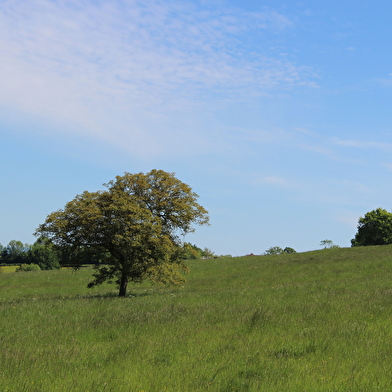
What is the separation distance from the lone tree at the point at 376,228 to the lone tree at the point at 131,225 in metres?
85.7

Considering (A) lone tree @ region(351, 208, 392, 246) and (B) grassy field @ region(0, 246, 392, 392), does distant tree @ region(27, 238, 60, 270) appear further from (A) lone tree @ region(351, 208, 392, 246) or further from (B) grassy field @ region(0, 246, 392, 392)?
(B) grassy field @ region(0, 246, 392, 392)

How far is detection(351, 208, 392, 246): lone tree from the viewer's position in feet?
331

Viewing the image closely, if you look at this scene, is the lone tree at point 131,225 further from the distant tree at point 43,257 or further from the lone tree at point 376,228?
the distant tree at point 43,257

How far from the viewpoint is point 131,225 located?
2594 centimetres

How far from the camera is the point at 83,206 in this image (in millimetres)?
26531

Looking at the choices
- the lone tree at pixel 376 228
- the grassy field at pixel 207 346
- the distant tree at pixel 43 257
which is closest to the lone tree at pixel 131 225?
the grassy field at pixel 207 346

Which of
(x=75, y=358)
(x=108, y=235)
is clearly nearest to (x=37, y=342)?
(x=75, y=358)

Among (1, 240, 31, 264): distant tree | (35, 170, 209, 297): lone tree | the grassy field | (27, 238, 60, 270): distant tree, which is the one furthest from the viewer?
(1, 240, 31, 264): distant tree

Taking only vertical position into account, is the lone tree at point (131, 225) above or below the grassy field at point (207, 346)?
above

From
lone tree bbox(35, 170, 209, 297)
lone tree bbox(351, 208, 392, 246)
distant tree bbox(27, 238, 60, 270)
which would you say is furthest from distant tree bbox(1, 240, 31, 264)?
lone tree bbox(35, 170, 209, 297)

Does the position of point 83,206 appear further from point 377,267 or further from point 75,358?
point 377,267

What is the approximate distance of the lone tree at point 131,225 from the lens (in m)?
26.0

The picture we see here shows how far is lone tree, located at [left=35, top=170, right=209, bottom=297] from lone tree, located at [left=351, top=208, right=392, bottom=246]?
281 ft

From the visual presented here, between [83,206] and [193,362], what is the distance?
18.2 m
